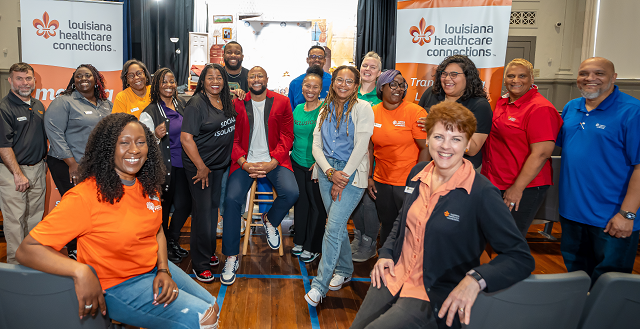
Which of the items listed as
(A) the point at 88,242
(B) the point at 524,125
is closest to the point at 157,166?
(A) the point at 88,242

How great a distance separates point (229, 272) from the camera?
294cm

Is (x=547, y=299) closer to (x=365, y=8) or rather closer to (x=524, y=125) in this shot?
(x=524, y=125)

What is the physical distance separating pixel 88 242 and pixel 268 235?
2.06m

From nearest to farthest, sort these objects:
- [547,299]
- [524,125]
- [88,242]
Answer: [547,299], [88,242], [524,125]

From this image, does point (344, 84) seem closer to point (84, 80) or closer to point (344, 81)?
point (344, 81)

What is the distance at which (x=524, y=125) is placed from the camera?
242 centimetres

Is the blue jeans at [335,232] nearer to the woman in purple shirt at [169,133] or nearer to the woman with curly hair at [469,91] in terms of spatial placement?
the woman with curly hair at [469,91]

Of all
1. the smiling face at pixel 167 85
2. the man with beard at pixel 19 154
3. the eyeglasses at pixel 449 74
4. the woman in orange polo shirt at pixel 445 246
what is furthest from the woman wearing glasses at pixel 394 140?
the man with beard at pixel 19 154

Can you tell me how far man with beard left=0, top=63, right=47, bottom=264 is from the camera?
3061mm

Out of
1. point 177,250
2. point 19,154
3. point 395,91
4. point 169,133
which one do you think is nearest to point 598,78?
point 395,91

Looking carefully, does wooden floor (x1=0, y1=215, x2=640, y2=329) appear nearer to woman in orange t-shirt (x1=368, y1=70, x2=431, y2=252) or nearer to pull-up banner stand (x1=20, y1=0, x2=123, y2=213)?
woman in orange t-shirt (x1=368, y1=70, x2=431, y2=252)

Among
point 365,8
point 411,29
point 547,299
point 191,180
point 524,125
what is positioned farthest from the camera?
point 365,8

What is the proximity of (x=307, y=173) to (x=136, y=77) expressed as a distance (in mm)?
1698

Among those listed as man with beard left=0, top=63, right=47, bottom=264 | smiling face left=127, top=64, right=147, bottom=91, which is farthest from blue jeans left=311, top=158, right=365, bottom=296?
man with beard left=0, top=63, right=47, bottom=264
